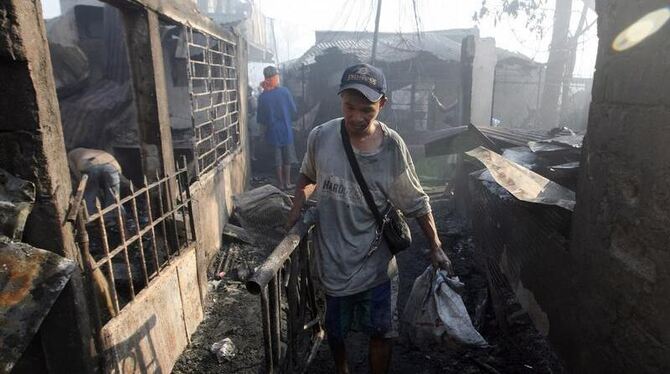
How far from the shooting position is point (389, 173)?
2488 millimetres

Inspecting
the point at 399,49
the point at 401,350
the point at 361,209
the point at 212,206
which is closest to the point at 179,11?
the point at 212,206

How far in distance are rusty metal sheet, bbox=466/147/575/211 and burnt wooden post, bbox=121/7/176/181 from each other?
280 centimetres

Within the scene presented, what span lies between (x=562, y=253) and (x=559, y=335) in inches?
24.0

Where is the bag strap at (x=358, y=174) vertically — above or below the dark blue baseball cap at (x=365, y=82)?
below

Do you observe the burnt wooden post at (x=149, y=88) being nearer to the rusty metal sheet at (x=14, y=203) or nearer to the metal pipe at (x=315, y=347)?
the rusty metal sheet at (x=14, y=203)

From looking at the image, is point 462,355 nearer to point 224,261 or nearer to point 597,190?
point 597,190

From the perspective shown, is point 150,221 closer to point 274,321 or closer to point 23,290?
point 23,290

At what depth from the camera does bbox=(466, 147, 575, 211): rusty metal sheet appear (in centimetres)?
324

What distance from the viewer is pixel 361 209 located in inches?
99.0

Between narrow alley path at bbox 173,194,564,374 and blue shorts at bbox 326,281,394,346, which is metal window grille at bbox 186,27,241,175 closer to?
narrow alley path at bbox 173,194,564,374

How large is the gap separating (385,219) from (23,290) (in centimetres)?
183

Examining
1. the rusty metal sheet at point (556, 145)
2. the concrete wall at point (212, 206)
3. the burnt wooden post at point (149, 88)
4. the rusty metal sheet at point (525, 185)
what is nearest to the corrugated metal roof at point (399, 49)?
→ the rusty metal sheet at point (556, 145)

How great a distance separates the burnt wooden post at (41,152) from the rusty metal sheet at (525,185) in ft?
10.1

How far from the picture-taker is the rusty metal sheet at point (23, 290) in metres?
1.79
